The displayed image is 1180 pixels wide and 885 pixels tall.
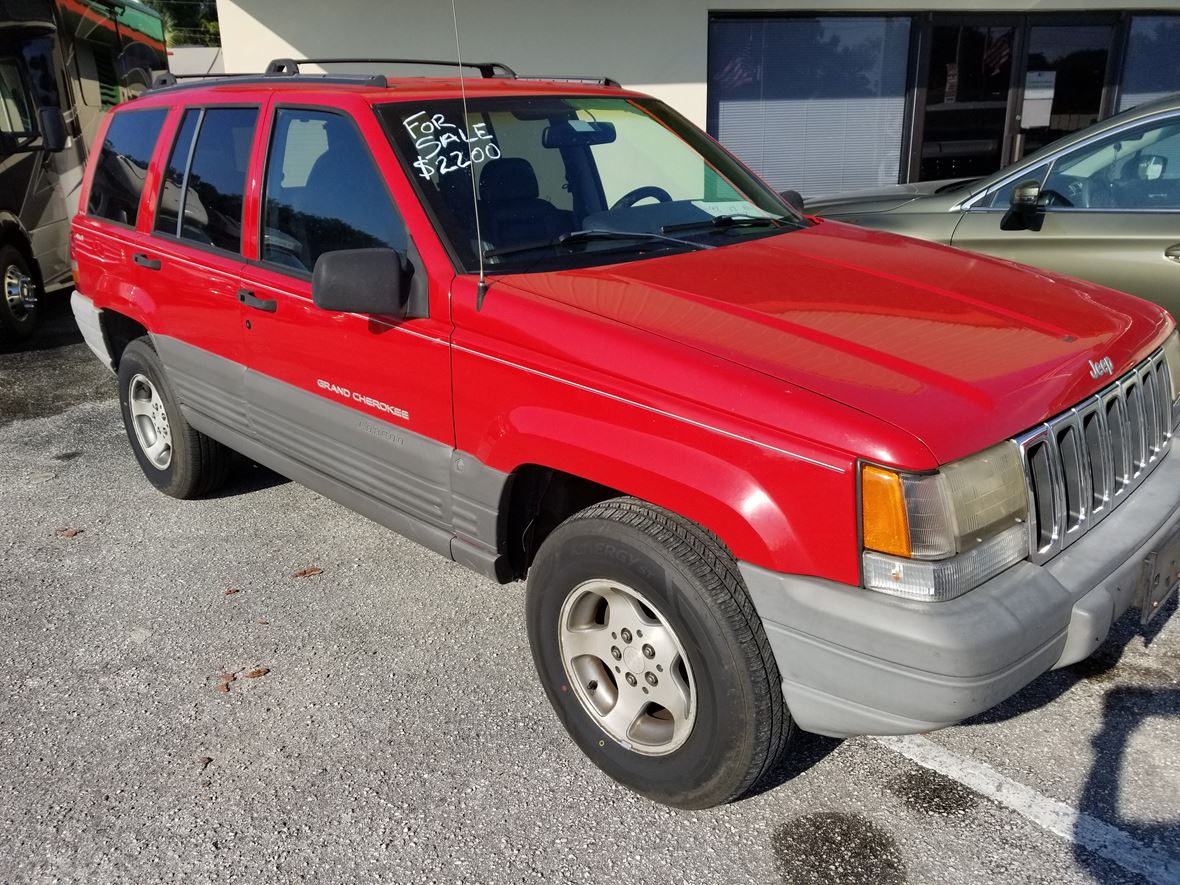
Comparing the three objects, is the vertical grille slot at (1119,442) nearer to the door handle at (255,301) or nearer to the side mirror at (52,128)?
the door handle at (255,301)

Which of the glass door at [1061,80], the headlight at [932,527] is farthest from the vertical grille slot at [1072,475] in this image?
the glass door at [1061,80]

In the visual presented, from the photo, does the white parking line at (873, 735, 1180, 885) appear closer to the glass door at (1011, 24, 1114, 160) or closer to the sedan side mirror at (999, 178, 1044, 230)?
the sedan side mirror at (999, 178, 1044, 230)

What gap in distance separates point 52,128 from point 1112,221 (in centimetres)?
793

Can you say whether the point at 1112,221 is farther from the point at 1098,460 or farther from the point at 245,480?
the point at 245,480

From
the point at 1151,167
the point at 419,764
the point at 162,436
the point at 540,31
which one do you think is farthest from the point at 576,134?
the point at 540,31

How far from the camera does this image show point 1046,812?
265 centimetres

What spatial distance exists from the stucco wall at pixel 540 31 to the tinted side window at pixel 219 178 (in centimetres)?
612

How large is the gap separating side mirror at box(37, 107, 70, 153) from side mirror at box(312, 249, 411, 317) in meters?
6.78

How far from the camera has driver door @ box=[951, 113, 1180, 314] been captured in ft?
15.0

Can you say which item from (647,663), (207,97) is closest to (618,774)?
(647,663)

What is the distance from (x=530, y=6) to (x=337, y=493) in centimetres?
753

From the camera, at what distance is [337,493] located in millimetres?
3619

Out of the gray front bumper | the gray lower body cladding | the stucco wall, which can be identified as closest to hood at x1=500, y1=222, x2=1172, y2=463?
the gray front bumper

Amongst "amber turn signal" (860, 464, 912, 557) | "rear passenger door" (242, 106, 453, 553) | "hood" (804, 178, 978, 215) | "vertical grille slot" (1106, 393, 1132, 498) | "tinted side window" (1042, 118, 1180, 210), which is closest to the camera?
"amber turn signal" (860, 464, 912, 557)
